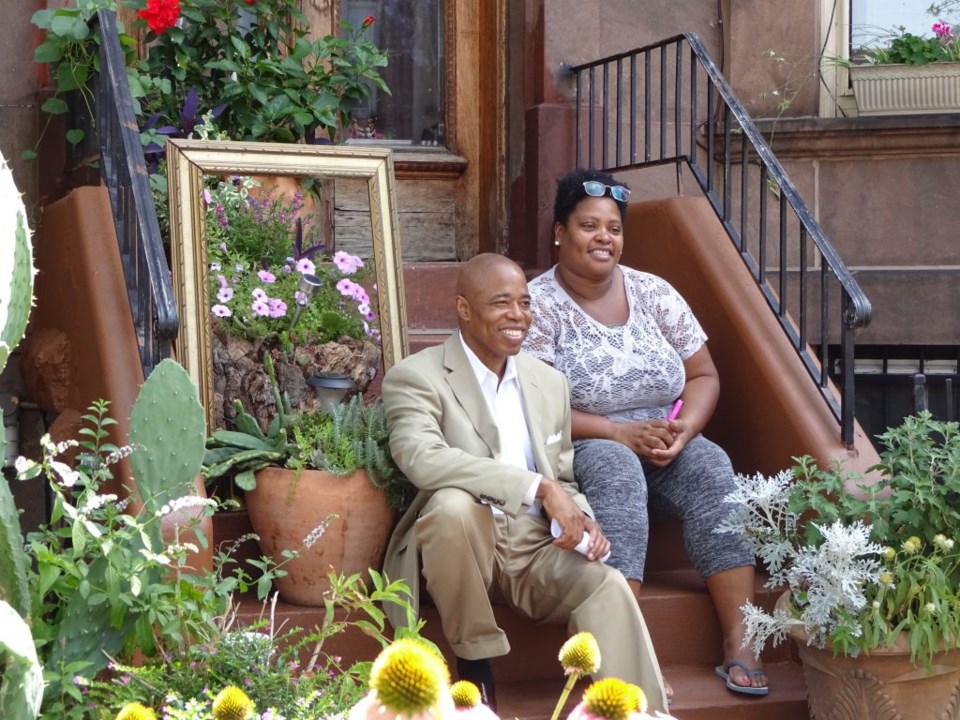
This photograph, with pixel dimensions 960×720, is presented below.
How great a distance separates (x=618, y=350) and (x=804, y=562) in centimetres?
111

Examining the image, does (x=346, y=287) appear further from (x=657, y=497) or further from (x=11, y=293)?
(x=11, y=293)

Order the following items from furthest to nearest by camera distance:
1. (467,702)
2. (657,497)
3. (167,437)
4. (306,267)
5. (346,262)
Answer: (346,262) < (306,267) < (657,497) < (167,437) < (467,702)

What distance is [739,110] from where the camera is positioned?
531 centimetres

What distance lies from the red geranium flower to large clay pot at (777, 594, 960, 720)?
11.3 ft


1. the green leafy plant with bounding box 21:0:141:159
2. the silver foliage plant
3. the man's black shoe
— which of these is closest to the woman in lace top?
the silver foliage plant

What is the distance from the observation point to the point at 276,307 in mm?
4941

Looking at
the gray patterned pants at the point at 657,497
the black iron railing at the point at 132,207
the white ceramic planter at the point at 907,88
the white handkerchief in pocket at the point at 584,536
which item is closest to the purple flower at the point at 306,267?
the black iron railing at the point at 132,207

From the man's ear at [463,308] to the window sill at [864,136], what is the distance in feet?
9.83

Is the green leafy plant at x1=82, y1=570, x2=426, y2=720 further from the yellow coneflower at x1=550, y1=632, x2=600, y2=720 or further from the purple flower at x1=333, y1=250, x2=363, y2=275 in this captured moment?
the purple flower at x1=333, y1=250, x2=363, y2=275

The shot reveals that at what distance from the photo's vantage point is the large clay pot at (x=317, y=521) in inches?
164

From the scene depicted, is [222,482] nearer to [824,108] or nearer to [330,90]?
[330,90]

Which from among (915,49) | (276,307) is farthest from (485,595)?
(915,49)

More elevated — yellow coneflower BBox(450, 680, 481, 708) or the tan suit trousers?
yellow coneflower BBox(450, 680, 481, 708)

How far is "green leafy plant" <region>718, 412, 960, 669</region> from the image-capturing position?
12.6 feet
